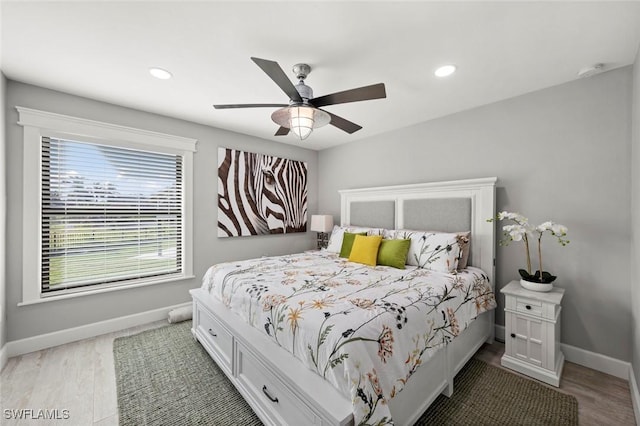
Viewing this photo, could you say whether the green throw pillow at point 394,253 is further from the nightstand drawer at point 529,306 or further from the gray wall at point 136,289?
the gray wall at point 136,289

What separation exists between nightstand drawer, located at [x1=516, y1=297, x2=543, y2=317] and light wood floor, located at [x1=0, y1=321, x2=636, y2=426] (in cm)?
55

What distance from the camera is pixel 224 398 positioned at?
1.88m

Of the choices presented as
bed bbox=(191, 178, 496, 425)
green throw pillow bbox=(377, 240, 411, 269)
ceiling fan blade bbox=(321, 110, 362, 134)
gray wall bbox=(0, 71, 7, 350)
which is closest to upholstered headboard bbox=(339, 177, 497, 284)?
bed bbox=(191, 178, 496, 425)

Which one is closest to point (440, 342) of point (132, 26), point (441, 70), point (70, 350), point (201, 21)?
point (441, 70)

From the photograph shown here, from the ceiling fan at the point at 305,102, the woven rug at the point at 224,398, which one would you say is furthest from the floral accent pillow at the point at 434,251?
the ceiling fan at the point at 305,102

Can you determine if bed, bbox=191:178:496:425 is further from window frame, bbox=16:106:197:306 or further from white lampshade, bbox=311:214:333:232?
window frame, bbox=16:106:197:306

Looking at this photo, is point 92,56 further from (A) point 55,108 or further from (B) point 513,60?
(B) point 513,60

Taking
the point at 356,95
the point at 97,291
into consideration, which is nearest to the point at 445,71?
the point at 356,95

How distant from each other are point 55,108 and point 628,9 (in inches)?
181

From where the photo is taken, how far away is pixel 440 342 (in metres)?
1.81

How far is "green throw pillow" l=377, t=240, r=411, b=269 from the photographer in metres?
2.71

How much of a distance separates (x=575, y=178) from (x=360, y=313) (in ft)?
7.96

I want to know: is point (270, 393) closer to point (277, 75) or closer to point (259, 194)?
point (277, 75)

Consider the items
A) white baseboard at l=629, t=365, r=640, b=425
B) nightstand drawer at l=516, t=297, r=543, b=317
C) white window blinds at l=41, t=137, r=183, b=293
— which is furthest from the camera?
white window blinds at l=41, t=137, r=183, b=293
